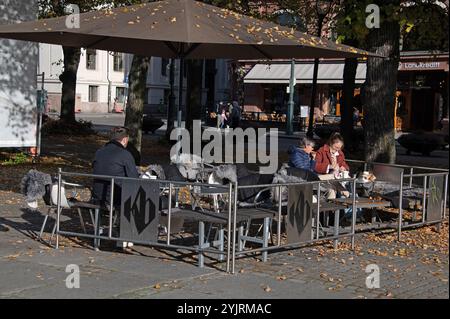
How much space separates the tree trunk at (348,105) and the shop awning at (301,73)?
18.6 m

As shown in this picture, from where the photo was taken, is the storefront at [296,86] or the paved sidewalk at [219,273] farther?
the storefront at [296,86]

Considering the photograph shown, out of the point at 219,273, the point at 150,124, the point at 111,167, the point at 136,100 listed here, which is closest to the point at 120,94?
the point at 150,124

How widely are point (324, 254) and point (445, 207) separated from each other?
2.88m

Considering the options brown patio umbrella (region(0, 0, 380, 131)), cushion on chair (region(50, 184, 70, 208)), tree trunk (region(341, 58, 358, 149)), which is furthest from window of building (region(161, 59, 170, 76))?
cushion on chair (region(50, 184, 70, 208))

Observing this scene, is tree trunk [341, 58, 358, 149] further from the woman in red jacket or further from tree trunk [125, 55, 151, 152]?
the woman in red jacket

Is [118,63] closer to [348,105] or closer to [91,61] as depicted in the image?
[91,61]

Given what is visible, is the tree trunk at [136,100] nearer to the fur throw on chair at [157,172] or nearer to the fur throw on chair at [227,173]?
the fur throw on chair at [157,172]

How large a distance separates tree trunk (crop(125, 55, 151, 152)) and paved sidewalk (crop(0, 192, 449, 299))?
8979mm

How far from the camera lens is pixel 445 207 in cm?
1088

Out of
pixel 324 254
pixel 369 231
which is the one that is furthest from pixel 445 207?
pixel 324 254

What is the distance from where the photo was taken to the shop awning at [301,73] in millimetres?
44750

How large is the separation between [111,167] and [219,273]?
202cm

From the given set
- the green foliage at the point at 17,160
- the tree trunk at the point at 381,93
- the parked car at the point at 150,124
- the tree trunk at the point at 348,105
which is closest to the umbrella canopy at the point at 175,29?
the tree trunk at the point at 381,93

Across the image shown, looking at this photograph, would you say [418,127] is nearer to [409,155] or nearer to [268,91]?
[268,91]
